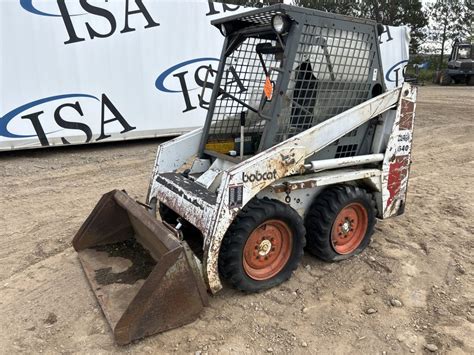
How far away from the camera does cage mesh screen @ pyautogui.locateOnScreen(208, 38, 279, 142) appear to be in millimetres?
3795

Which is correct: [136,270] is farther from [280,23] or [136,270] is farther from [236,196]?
[280,23]

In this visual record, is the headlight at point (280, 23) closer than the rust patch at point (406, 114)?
Yes

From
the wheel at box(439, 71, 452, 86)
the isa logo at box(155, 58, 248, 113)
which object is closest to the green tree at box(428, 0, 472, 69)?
the wheel at box(439, 71, 452, 86)

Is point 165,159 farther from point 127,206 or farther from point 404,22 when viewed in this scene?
point 404,22

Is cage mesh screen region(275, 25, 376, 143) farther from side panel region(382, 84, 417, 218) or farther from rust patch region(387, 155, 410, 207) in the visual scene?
rust patch region(387, 155, 410, 207)

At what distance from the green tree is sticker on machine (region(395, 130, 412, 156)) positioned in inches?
1172

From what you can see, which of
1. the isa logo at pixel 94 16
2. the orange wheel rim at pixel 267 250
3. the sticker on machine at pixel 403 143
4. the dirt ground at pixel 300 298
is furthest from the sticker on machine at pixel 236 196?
the isa logo at pixel 94 16

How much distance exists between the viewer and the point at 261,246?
3.06 metres

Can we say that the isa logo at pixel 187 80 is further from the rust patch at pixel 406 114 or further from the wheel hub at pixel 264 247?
the wheel hub at pixel 264 247

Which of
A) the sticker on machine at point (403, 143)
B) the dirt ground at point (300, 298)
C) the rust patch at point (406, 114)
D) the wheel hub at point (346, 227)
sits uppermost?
the rust patch at point (406, 114)

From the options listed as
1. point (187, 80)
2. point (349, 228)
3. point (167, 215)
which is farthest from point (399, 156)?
point (187, 80)

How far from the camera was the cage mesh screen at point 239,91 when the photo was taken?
12.5 feet

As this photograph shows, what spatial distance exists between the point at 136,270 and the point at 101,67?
5.26m

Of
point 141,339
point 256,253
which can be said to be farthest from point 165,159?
point 141,339
